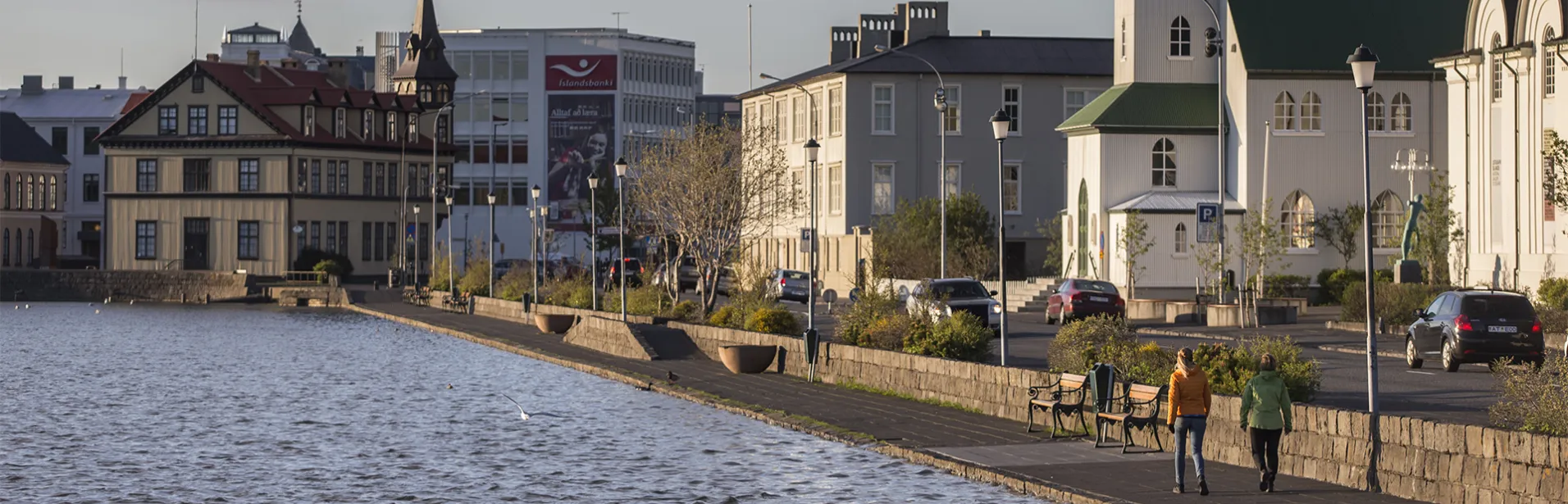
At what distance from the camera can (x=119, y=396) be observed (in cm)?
3781

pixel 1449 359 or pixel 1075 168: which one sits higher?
pixel 1075 168

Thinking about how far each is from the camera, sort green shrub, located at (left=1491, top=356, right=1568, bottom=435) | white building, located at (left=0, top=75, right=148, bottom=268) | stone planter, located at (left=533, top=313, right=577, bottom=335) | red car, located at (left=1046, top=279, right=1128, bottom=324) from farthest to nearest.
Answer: white building, located at (left=0, top=75, right=148, bottom=268), stone planter, located at (left=533, top=313, right=577, bottom=335), red car, located at (left=1046, top=279, right=1128, bottom=324), green shrub, located at (left=1491, top=356, right=1568, bottom=435)

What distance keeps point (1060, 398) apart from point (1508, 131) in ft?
94.7

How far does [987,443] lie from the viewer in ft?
79.5

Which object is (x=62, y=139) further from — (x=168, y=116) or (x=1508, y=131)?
(x=1508, y=131)

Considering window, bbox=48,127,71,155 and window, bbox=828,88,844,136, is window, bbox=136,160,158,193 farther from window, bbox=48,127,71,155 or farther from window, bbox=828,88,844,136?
window, bbox=828,88,844,136

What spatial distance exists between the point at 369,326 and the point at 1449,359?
43.0 meters

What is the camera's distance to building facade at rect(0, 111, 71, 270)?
400 feet

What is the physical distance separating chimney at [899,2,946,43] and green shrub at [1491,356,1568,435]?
69719mm

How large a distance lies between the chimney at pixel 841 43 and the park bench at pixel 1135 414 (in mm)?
73197

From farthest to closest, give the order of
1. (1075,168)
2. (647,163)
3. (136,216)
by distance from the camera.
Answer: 1. (136,216)
2. (1075,168)
3. (647,163)

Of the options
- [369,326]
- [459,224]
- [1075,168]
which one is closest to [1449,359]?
[1075,168]

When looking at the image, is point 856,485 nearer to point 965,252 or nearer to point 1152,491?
point 1152,491

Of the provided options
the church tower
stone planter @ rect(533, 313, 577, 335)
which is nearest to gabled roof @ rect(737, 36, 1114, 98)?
stone planter @ rect(533, 313, 577, 335)
